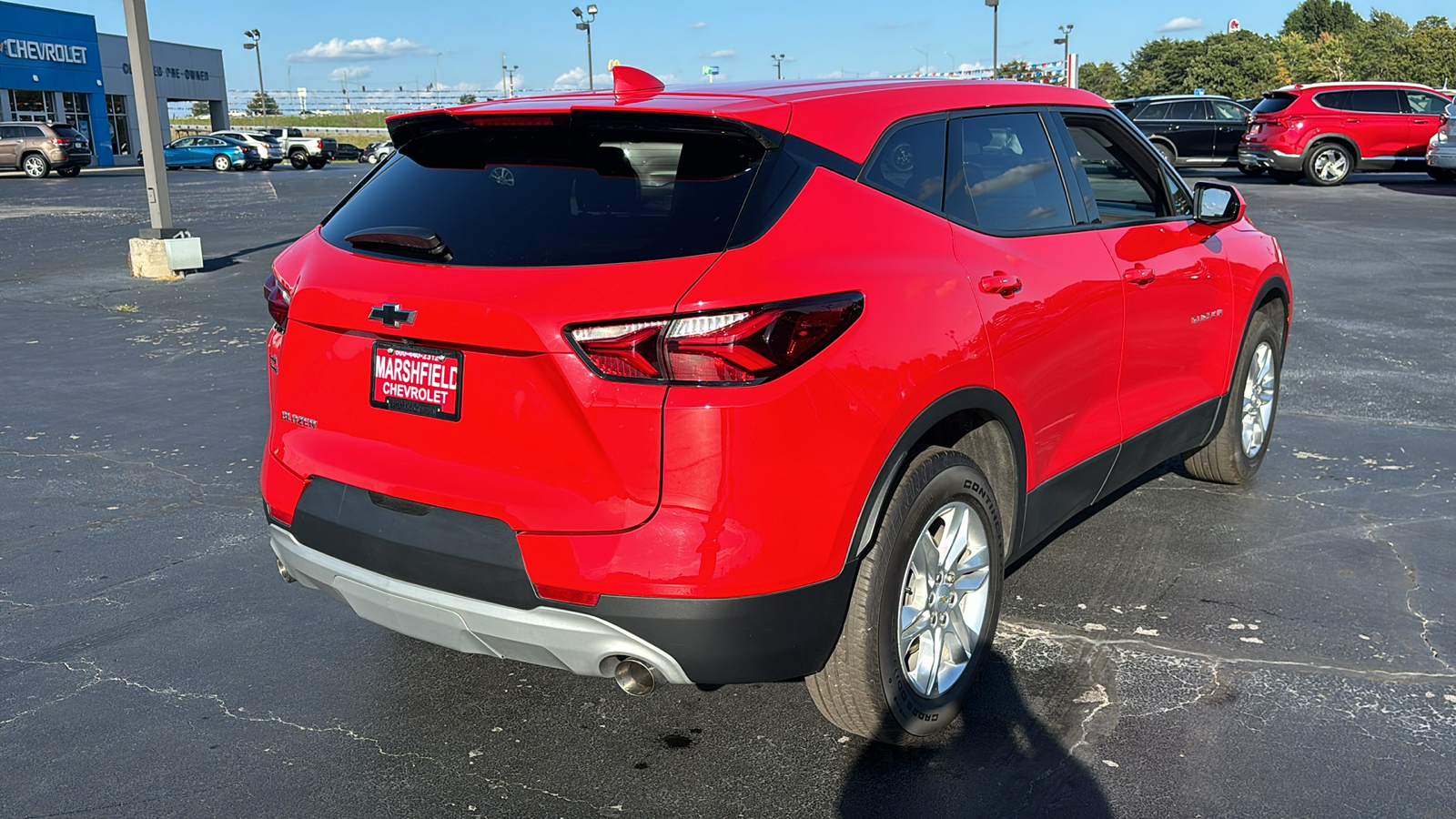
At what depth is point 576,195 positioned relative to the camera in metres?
2.91

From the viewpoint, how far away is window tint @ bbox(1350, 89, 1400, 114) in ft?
79.8

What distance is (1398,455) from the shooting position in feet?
20.0

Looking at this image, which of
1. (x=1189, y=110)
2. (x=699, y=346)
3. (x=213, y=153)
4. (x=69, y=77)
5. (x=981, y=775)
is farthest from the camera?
(x=69, y=77)

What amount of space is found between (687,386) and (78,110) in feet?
199

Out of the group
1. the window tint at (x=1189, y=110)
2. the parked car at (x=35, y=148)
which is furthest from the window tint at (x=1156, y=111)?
the parked car at (x=35, y=148)

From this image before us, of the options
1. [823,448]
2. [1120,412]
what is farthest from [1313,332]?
[823,448]

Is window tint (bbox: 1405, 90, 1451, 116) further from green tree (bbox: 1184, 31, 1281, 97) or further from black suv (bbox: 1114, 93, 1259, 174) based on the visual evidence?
green tree (bbox: 1184, 31, 1281, 97)

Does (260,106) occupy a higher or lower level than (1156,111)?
higher

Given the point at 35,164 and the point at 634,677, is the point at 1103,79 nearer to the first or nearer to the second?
the point at 35,164

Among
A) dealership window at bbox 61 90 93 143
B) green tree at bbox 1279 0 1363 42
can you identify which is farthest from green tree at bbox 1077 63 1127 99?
dealership window at bbox 61 90 93 143

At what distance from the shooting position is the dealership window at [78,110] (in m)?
53.3

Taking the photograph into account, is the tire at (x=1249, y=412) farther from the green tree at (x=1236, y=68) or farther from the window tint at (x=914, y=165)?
the green tree at (x=1236, y=68)

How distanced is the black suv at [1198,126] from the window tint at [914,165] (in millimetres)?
26472

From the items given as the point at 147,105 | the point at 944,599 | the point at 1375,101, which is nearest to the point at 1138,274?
the point at 944,599
